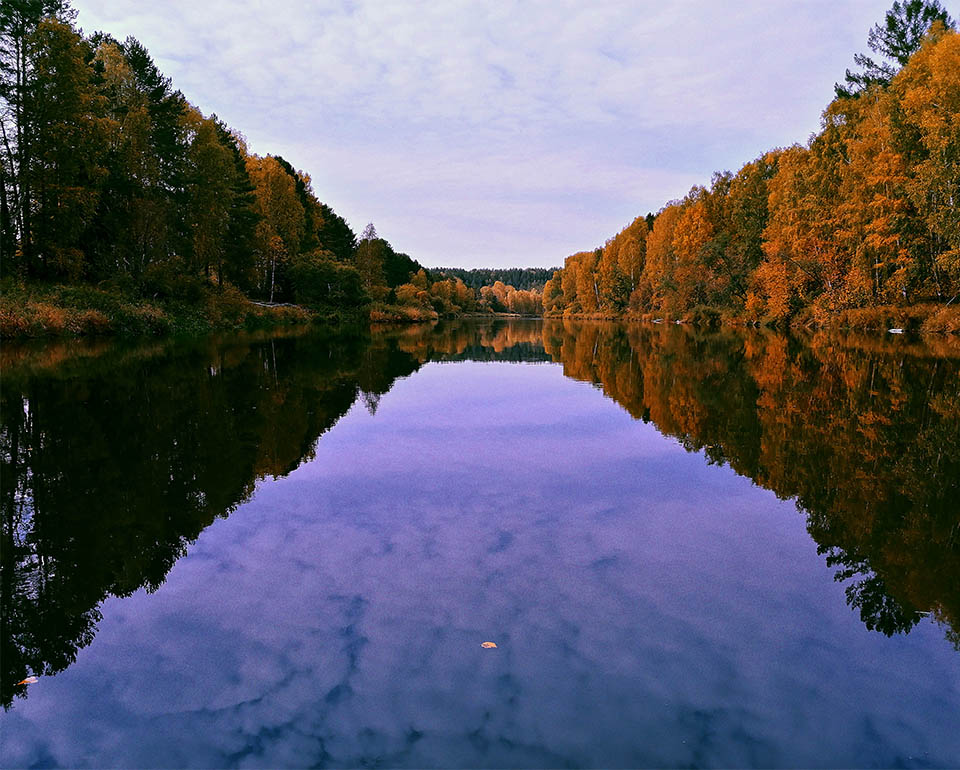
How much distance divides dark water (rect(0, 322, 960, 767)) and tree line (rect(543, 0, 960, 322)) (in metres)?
28.1

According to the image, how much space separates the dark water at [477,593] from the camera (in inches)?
123

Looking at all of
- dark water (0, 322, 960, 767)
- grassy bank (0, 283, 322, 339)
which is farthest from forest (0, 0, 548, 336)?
dark water (0, 322, 960, 767)

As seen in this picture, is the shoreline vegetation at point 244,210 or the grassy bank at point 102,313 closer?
the grassy bank at point 102,313

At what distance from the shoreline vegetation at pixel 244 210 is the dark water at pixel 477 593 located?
76.9ft

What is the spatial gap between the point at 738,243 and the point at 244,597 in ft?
209

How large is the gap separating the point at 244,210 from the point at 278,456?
43.7m

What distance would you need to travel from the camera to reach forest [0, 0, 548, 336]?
27.6m

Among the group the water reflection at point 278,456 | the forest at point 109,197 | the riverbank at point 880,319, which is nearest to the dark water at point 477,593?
the water reflection at point 278,456

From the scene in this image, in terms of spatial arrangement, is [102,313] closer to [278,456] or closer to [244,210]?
[244,210]

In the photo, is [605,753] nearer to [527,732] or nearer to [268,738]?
[527,732]

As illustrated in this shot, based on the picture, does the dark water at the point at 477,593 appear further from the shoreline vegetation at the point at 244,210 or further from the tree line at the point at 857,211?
the tree line at the point at 857,211

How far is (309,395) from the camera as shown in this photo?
14328 mm

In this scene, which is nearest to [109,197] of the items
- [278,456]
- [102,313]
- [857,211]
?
[102,313]

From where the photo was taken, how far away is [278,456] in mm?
8781
